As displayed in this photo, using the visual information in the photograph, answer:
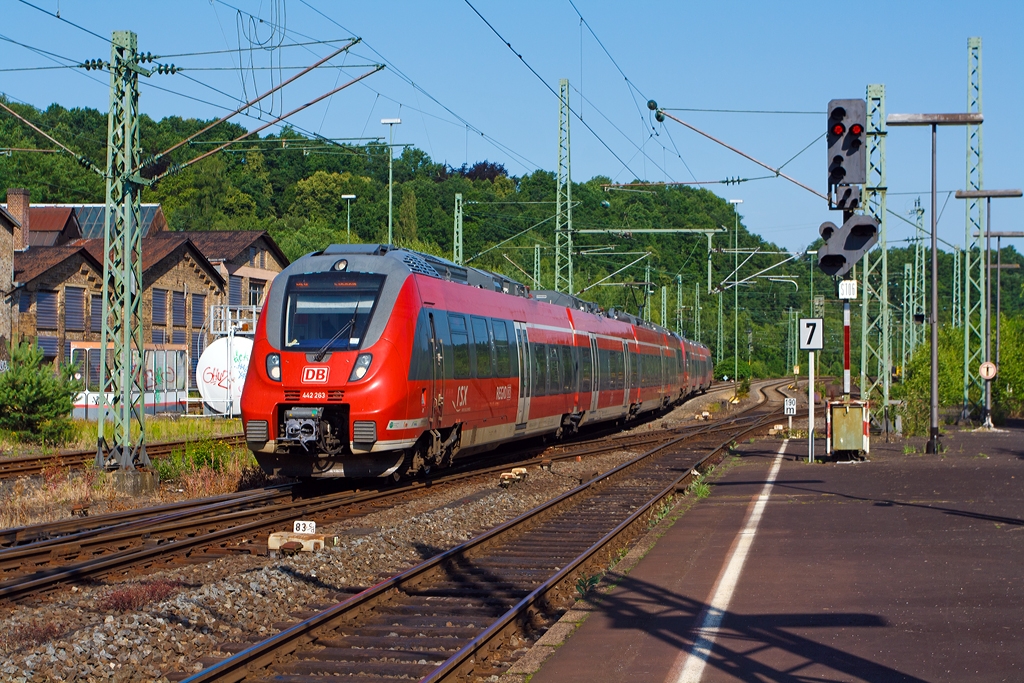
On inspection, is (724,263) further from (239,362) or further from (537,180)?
(239,362)

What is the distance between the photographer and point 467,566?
11375 mm

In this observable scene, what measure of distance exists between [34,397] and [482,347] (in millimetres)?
12434

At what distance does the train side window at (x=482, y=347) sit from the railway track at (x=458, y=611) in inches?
154

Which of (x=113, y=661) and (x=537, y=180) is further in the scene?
(x=537, y=180)

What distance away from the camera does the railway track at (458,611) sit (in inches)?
294

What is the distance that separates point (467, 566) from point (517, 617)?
8.93ft

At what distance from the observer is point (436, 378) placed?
1673cm

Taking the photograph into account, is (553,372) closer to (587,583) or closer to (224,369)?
(587,583)

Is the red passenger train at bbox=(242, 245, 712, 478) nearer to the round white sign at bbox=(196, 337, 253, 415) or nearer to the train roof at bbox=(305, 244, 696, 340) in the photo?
the train roof at bbox=(305, 244, 696, 340)

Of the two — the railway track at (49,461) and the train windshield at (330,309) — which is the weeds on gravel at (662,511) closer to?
the train windshield at (330,309)

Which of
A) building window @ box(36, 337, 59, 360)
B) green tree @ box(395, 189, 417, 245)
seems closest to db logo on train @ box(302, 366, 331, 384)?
building window @ box(36, 337, 59, 360)

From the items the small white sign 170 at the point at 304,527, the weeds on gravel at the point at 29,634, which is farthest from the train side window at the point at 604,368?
the weeds on gravel at the point at 29,634

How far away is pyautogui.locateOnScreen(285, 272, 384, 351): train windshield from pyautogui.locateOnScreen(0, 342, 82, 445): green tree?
1208 centimetres

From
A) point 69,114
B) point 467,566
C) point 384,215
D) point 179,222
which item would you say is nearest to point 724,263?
point 384,215
